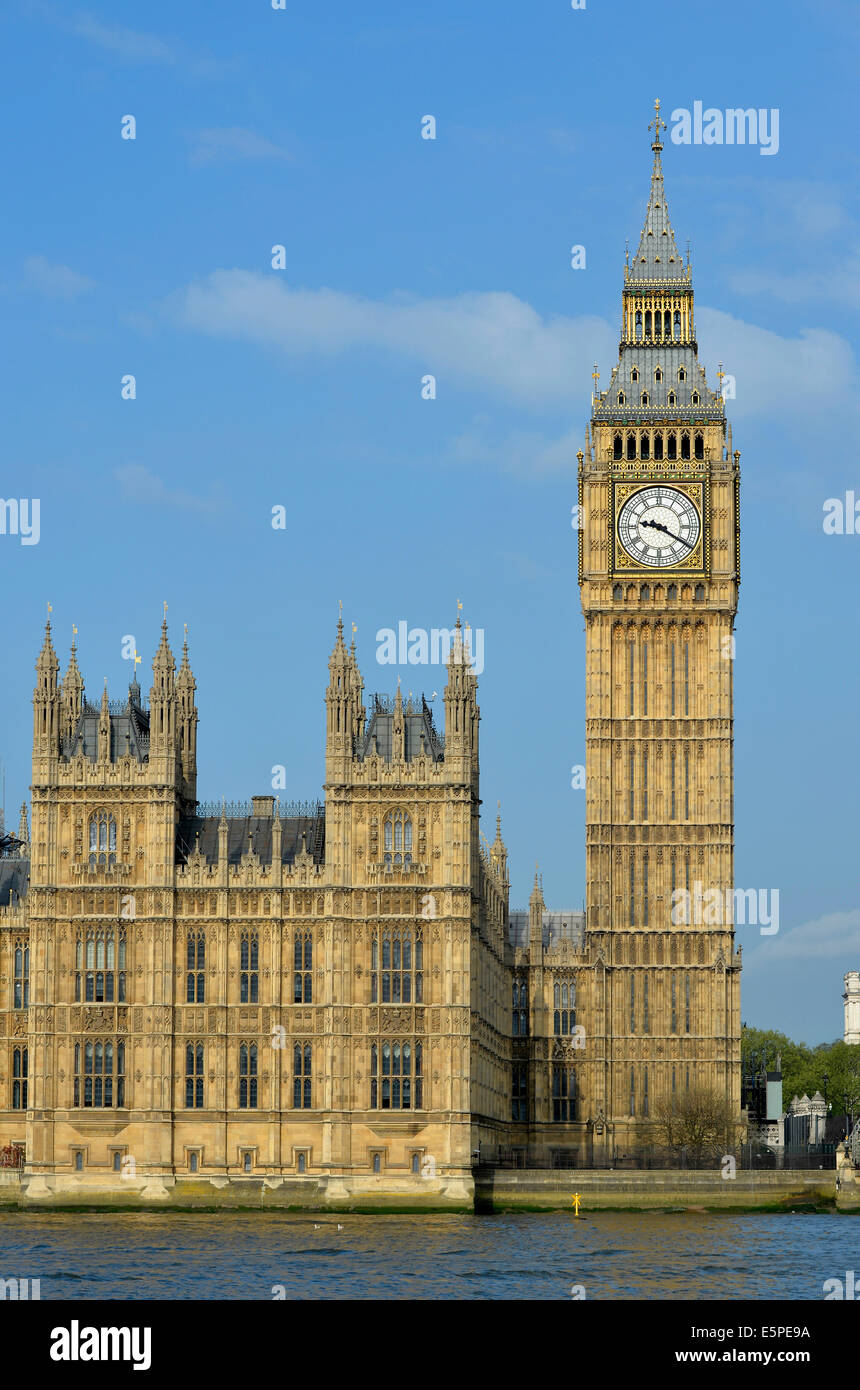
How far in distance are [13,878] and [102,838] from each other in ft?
36.6

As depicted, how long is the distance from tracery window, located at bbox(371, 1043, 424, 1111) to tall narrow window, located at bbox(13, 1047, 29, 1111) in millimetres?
16917

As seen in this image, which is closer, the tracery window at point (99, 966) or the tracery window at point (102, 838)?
the tracery window at point (99, 966)

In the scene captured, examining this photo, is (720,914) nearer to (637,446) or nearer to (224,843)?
(637,446)

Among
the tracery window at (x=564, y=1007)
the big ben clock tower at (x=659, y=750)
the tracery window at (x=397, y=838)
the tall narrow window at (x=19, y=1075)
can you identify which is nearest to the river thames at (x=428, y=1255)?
the tall narrow window at (x=19, y=1075)

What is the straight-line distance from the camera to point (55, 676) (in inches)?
4370

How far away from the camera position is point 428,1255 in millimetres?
84062

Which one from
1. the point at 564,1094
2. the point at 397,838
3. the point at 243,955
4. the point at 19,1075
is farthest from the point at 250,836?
the point at 564,1094

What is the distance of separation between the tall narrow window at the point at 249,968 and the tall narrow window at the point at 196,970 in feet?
5.50

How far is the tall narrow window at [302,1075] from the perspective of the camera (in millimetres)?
109312

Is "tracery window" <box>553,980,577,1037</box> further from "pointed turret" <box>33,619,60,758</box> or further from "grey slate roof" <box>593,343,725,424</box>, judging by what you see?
"pointed turret" <box>33,619,60,758</box>

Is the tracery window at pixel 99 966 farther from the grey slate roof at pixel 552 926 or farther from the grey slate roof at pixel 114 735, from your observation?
the grey slate roof at pixel 552 926

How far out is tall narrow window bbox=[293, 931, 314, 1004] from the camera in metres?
109

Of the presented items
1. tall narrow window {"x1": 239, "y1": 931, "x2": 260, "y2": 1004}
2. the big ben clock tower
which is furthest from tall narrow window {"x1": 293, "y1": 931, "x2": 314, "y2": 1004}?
the big ben clock tower

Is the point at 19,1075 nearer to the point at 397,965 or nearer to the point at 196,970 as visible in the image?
the point at 196,970
